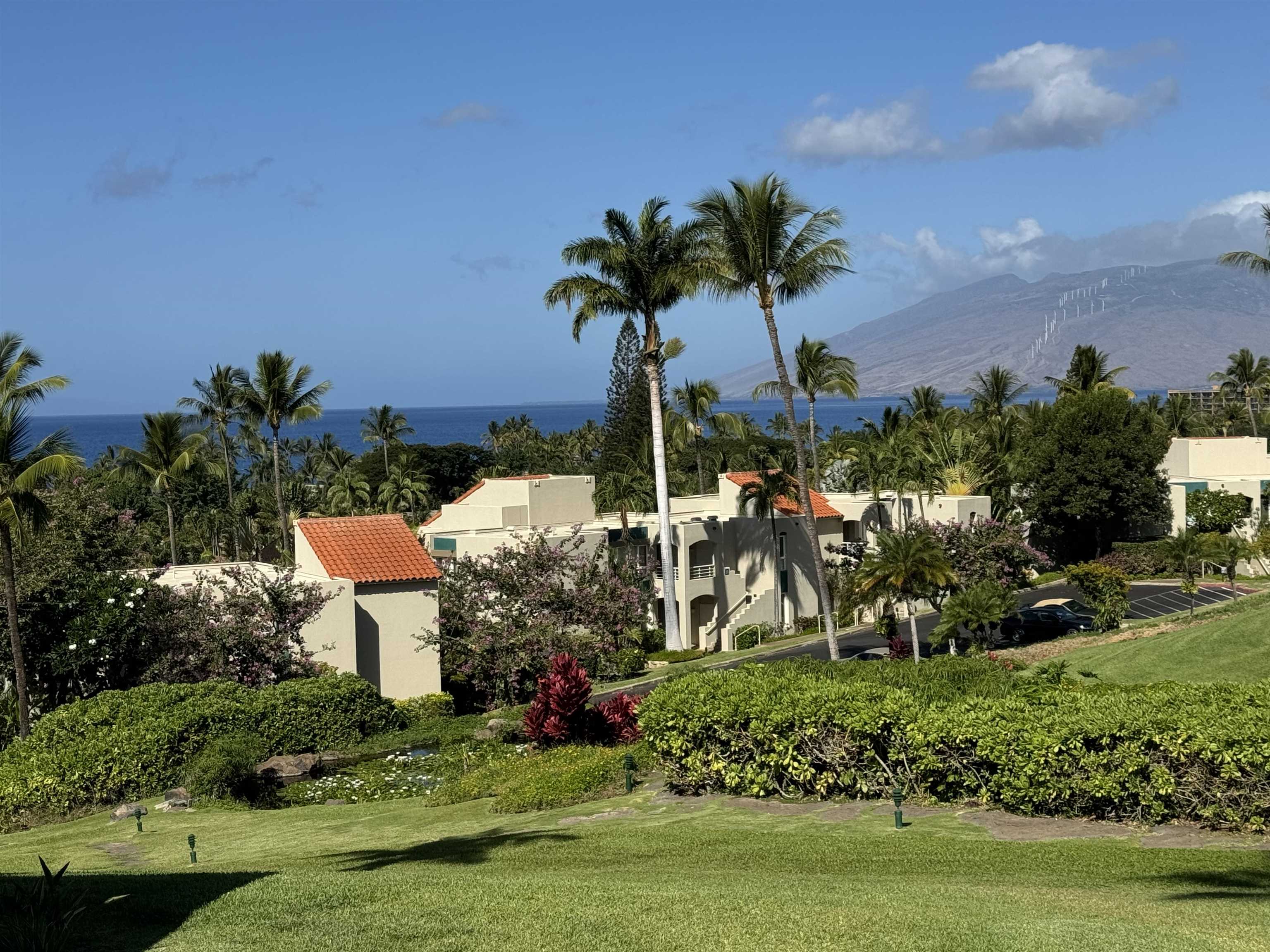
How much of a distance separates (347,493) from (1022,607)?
48.5 meters

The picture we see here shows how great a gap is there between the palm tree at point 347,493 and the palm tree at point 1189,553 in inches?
1915

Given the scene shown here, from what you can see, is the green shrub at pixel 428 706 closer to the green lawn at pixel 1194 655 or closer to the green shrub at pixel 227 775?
the green shrub at pixel 227 775

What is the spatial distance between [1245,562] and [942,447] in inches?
543

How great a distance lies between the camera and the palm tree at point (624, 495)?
47344mm

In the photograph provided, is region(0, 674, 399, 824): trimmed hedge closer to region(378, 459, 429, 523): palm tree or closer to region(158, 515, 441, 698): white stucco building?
region(158, 515, 441, 698): white stucco building

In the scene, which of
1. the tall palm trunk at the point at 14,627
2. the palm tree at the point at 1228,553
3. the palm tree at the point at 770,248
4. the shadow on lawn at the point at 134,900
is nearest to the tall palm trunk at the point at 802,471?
the palm tree at the point at 770,248

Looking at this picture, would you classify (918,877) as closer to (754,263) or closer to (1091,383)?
(754,263)

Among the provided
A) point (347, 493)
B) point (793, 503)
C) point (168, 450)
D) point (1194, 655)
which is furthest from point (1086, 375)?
point (168, 450)

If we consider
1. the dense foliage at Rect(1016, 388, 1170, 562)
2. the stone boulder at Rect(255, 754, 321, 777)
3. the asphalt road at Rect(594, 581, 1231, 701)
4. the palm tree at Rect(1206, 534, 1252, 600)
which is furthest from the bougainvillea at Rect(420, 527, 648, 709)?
the dense foliage at Rect(1016, 388, 1170, 562)

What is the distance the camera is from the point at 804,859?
46.0ft

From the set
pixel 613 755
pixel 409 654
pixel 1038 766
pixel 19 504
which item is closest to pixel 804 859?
pixel 1038 766

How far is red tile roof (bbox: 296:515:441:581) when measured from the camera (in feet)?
108

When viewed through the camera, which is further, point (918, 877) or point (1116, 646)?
point (1116, 646)

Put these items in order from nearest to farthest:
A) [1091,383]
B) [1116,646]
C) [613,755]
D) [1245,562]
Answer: [613,755]
[1116,646]
[1245,562]
[1091,383]
